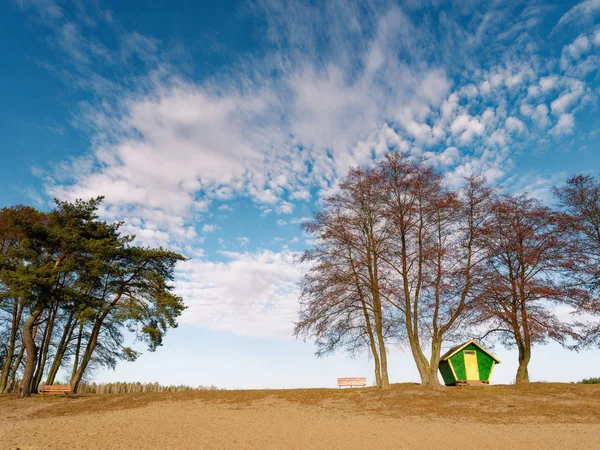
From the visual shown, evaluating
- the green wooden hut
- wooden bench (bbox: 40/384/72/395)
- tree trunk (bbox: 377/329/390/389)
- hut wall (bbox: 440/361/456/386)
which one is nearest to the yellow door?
the green wooden hut

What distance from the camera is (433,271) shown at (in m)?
24.1

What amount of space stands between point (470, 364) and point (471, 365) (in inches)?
4.1

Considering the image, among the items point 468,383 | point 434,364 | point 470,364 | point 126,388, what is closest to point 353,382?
point 434,364

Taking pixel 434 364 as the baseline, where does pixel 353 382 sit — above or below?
below

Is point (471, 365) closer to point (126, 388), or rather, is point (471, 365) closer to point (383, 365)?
point (383, 365)

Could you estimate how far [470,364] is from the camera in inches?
1038

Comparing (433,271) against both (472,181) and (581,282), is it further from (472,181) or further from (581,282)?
(581,282)

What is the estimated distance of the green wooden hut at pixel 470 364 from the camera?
85.7 ft

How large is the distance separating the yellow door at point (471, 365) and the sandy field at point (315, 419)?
452cm

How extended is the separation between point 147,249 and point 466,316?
22.1 meters

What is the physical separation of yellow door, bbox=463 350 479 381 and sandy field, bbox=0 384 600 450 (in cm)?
452

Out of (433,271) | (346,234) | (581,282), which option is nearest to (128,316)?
(346,234)

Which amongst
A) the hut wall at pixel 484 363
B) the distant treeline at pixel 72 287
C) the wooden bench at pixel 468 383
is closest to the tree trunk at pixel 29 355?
the distant treeline at pixel 72 287

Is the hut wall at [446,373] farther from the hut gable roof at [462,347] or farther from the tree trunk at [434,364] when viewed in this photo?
the tree trunk at [434,364]
